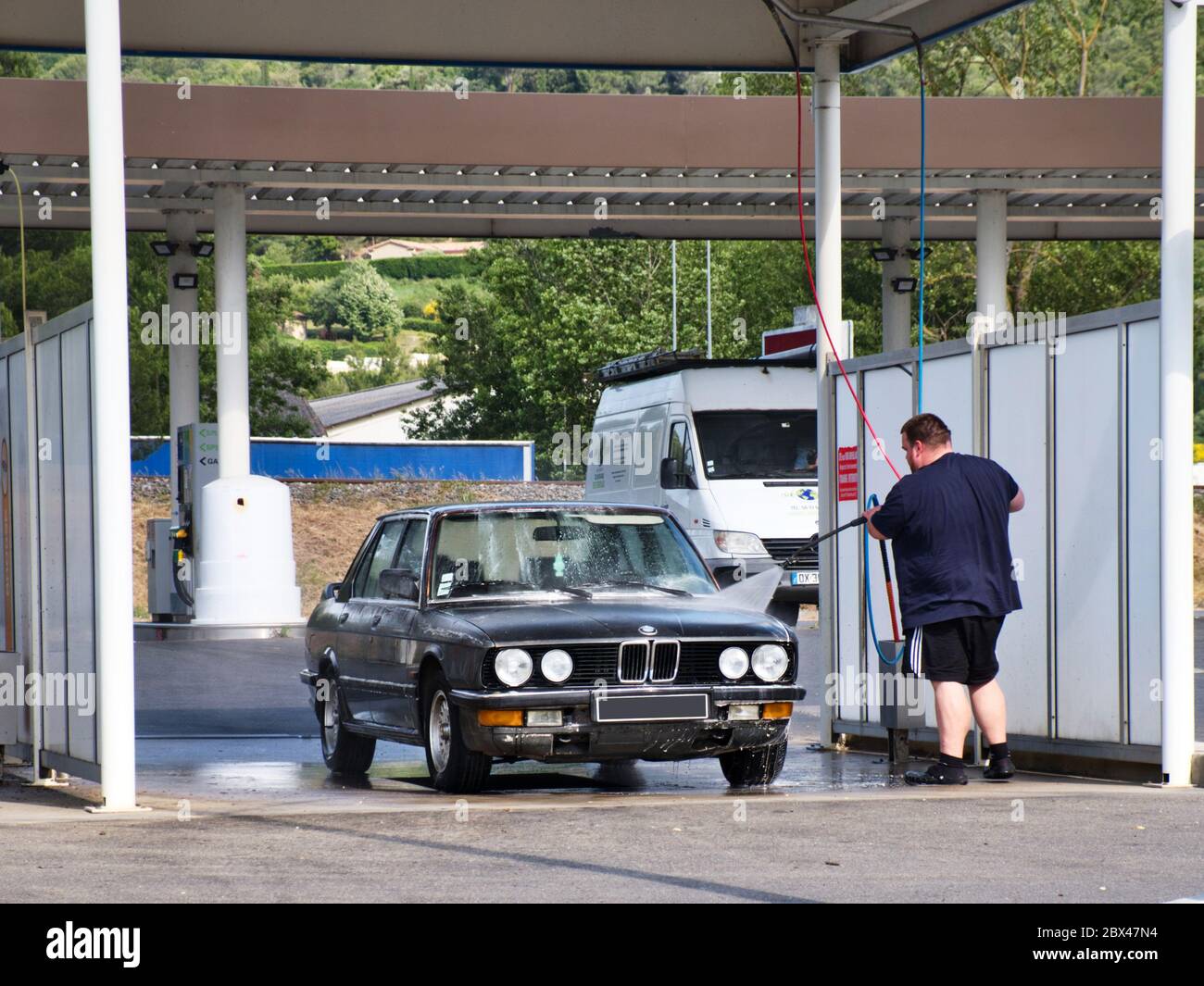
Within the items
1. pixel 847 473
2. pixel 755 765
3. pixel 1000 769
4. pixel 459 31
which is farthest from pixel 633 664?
pixel 459 31

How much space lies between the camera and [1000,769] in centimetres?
1023

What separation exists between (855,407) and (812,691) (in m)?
4.61

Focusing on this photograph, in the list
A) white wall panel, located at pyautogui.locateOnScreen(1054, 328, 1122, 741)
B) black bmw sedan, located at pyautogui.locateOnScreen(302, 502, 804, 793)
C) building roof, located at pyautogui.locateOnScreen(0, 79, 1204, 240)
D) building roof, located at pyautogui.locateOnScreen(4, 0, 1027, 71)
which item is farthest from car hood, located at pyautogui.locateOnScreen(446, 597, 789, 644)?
building roof, located at pyautogui.locateOnScreen(0, 79, 1204, 240)

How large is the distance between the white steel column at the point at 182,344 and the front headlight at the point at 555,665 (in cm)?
1625

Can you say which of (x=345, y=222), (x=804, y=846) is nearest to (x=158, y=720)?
(x=804, y=846)

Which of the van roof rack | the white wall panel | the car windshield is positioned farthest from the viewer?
the van roof rack

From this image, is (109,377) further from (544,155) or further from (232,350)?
(232,350)

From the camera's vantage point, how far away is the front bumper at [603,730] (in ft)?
31.3

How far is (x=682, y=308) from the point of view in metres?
60.8

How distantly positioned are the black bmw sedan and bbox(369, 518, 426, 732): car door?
1 centimetres

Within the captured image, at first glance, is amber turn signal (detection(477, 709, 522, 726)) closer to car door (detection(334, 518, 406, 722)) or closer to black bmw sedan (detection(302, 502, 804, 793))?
black bmw sedan (detection(302, 502, 804, 793))

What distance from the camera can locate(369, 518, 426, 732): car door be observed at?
10.5 m

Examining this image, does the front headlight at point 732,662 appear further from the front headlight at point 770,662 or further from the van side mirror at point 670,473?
the van side mirror at point 670,473
